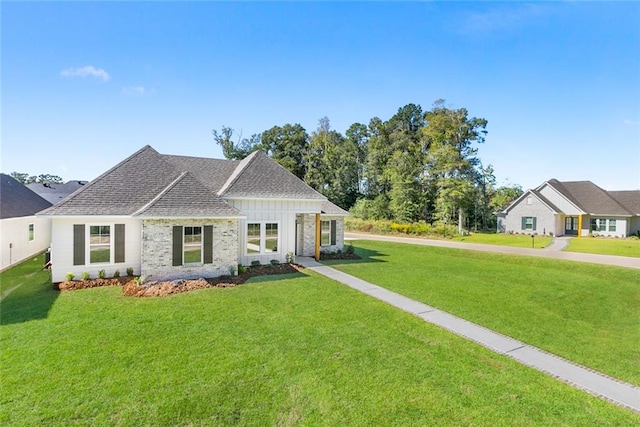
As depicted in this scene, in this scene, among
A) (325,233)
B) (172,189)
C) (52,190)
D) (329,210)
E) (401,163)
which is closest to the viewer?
(172,189)

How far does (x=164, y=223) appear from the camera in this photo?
40.9ft

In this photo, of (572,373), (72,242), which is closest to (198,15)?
(72,242)

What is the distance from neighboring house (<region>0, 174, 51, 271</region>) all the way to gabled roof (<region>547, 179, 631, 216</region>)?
148ft

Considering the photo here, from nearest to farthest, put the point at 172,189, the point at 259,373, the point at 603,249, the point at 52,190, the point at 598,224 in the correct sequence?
1. the point at 259,373
2. the point at 172,189
3. the point at 603,249
4. the point at 598,224
5. the point at 52,190

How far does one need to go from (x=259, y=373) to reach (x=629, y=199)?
44.6 m

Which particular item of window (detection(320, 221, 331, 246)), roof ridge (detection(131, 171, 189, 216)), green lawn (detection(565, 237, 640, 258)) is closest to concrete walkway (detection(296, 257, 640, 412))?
window (detection(320, 221, 331, 246))

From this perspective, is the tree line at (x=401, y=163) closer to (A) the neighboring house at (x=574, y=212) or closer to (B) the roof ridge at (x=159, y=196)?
(A) the neighboring house at (x=574, y=212)

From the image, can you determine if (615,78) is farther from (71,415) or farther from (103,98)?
(103,98)

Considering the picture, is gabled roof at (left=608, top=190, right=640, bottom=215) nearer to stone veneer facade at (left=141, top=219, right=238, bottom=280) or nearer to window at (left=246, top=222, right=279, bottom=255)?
window at (left=246, top=222, right=279, bottom=255)

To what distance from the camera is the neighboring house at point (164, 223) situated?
12.2 metres

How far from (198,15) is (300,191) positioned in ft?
30.8

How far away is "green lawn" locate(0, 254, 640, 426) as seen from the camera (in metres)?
4.81

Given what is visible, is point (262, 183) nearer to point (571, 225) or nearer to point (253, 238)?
point (253, 238)

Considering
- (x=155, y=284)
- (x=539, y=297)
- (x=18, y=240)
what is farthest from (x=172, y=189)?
(x=539, y=297)
